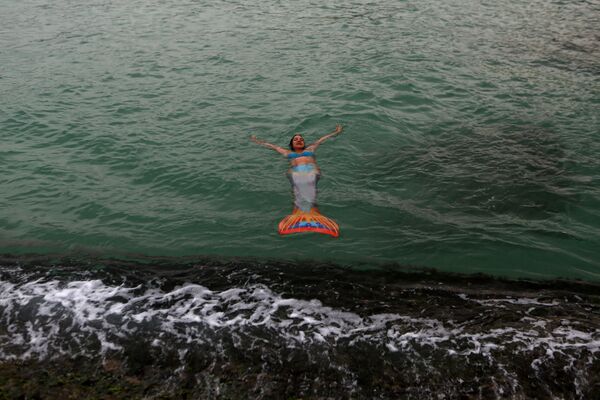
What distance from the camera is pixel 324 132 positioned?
15.8 metres

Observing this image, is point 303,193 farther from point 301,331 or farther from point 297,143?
point 301,331

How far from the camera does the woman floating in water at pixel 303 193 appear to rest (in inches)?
449

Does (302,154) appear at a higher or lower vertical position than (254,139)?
lower

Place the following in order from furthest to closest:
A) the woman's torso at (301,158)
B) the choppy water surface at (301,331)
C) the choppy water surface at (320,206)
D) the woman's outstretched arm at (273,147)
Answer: the woman's outstretched arm at (273,147), the woman's torso at (301,158), the choppy water surface at (320,206), the choppy water surface at (301,331)

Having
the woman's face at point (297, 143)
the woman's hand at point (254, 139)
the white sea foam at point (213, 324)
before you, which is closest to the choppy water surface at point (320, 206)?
the white sea foam at point (213, 324)

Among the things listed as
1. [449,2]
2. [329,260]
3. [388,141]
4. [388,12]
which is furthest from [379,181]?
[449,2]

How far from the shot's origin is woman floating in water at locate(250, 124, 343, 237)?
Result: 11.4m

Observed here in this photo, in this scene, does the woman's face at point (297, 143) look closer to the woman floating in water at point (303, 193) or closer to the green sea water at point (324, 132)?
the woman floating in water at point (303, 193)

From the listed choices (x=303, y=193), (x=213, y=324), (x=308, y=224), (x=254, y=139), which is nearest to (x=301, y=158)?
(x=303, y=193)

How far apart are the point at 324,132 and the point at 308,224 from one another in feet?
16.5

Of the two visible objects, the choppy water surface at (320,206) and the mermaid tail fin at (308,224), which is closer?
the choppy water surface at (320,206)

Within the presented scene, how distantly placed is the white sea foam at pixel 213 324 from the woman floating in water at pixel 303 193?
5.53ft

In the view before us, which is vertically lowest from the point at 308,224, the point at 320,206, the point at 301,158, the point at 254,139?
the point at 308,224

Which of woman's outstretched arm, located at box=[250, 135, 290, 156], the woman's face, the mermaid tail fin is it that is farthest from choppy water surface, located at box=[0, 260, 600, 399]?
woman's outstretched arm, located at box=[250, 135, 290, 156]
